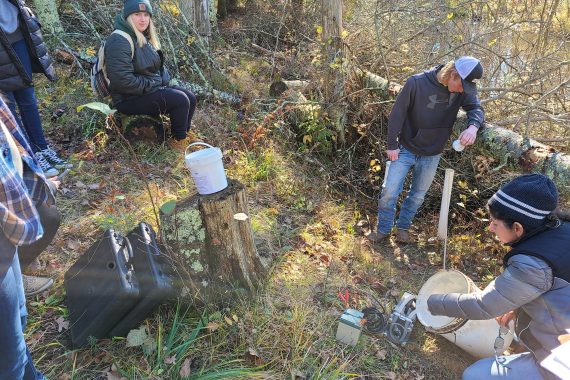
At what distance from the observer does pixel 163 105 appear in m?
4.54

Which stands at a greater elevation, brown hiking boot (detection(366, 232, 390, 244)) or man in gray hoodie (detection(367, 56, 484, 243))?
man in gray hoodie (detection(367, 56, 484, 243))

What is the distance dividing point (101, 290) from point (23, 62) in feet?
8.83

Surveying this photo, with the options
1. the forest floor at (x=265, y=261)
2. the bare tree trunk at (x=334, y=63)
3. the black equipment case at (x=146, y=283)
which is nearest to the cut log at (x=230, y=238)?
the forest floor at (x=265, y=261)

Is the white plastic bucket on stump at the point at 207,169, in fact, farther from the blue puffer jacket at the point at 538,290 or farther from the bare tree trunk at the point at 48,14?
the bare tree trunk at the point at 48,14

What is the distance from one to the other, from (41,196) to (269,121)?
11.9 ft

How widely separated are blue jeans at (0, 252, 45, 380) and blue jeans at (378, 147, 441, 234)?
10.9 feet

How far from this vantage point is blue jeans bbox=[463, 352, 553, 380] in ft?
7.48

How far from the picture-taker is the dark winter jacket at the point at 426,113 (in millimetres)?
3701

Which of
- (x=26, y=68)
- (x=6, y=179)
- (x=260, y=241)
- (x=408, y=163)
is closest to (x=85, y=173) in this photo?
(x=26, y=68)

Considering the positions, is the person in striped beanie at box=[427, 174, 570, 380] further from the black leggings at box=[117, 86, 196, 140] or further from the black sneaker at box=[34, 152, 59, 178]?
the black sneaker at box=[34, 152, 59, 178]

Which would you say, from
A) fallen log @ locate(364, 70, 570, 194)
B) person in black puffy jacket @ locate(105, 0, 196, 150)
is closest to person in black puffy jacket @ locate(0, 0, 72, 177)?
person in black puffy jacket @ locate(105, 0, 196, 150)

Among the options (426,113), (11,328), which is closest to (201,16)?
(426,113)

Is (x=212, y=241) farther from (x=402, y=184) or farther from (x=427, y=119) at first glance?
(x=427, y=119)

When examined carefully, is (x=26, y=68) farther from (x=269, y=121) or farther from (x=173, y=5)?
(x=173, y=5)
